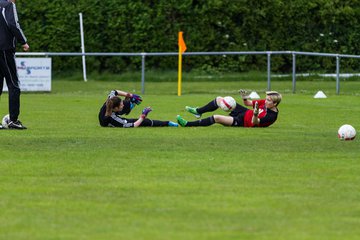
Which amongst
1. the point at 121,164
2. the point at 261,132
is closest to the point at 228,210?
the point at 121,164

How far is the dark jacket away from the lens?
18.0m

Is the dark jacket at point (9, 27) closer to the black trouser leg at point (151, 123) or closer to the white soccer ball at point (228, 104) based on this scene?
the black trouser leg at point (151, 123)

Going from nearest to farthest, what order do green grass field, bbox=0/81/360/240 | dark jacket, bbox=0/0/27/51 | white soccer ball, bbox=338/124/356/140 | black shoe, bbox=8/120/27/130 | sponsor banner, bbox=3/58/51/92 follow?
green grass field, bbox=0/81/360/240 < white soccer ball, bbox=338/124/356/140 < dark jacket, bbox=0/0/27/51 < black shoe, bbox=8/120/27/130 < sponsor banner, bbox=3/58/51/92

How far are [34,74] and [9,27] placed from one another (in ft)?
45.2

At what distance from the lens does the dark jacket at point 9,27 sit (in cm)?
1800

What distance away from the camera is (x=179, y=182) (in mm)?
11867

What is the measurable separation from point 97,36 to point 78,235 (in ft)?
97.6

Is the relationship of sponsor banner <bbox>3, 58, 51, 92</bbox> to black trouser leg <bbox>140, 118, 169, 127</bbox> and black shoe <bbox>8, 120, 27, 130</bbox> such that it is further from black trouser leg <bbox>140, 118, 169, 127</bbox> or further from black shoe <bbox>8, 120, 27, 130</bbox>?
black shoe <bbox>8, 120, 27, 130</bbox>

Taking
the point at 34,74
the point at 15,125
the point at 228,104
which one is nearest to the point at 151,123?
the point at 228,104

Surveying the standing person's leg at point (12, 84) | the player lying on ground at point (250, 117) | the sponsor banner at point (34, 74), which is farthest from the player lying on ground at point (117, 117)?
the sponsor banner at point (34, 74)

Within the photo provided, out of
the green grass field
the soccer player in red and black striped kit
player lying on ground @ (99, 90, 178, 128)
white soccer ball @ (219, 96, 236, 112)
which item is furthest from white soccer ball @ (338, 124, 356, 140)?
the soccer player in red and black striped kit

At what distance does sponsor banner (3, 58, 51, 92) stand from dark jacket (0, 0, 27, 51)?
1338 centimetres

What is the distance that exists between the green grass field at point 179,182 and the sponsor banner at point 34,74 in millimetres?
11111

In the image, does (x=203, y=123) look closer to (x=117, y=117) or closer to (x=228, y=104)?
(x=228, y=104)
